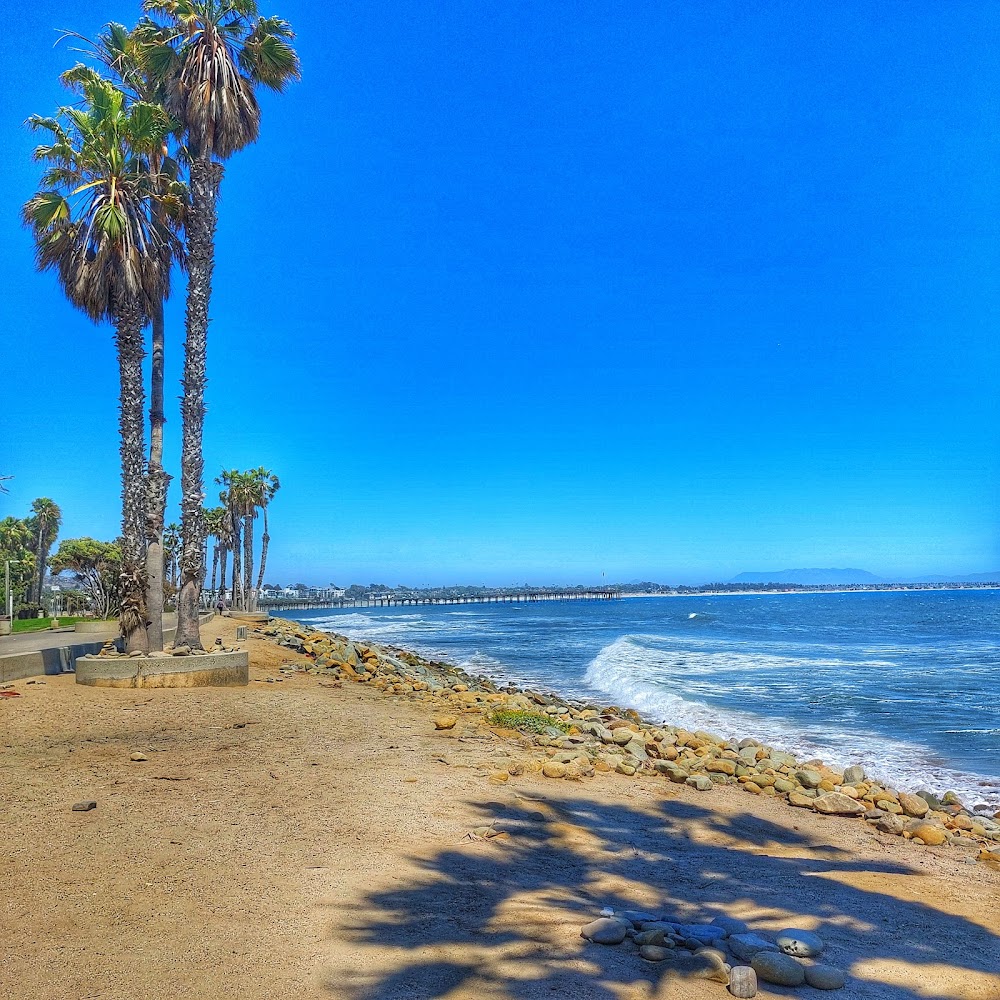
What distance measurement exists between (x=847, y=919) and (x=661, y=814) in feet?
8.98

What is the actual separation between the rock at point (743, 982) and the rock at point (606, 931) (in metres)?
0.67

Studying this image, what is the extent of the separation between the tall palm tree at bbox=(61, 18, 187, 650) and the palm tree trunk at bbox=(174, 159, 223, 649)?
431 mm

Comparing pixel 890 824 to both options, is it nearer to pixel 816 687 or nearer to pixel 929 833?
pixel 929 833

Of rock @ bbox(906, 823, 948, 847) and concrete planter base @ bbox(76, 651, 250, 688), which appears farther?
concrete planter base @ bbox(76, 651, 250, 688)

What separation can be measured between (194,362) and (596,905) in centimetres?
1242

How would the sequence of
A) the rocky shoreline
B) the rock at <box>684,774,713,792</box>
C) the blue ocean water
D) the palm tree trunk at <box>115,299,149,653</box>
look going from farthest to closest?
1. the palm tree trunk at <box>115,299,149,653</box>
2. the blue ocean water
3. the rock at <box>684,774,713,792</box>
4. the rocky shoreline

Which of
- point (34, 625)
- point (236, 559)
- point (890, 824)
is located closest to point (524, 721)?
point (890, 824)

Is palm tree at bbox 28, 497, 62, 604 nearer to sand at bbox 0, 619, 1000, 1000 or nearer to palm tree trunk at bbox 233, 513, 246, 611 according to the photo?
palm tree trunk at bbox 233, 513, 246, 611

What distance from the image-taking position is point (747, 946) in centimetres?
414

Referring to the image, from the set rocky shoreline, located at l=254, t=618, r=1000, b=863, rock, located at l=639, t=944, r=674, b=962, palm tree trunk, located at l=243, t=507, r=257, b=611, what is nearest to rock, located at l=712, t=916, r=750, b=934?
rock, located at l=639, t=944, r=674, b=962

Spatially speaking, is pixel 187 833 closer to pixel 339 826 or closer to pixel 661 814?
pixel 339 826

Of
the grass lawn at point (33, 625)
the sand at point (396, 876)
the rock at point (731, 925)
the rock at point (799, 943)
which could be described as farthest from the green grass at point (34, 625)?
the rock at point (799, 943)

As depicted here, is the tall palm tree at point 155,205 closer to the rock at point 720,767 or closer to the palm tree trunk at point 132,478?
the palm tree trunk at point 132,478

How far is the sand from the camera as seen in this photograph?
12.4 feet
